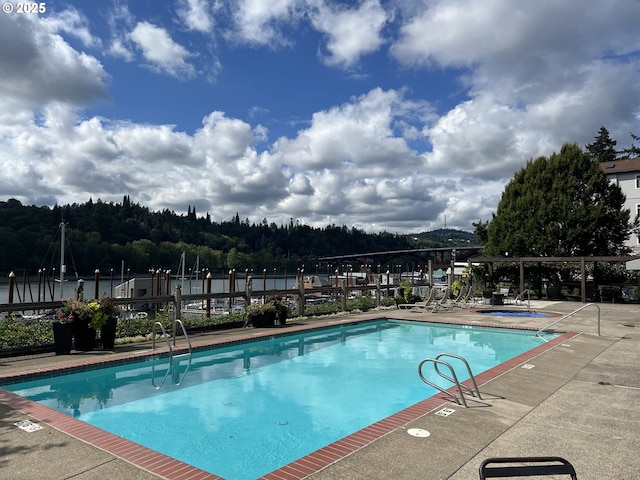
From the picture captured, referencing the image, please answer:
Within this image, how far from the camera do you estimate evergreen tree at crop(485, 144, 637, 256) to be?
3203 cm

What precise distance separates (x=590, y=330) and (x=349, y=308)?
9.38 meters

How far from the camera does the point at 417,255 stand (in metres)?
107

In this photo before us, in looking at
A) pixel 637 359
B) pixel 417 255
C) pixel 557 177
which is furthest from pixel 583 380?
pixel 417 255

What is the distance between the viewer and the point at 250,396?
7.98 meters

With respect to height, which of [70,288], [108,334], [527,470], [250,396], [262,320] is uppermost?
[527,470]

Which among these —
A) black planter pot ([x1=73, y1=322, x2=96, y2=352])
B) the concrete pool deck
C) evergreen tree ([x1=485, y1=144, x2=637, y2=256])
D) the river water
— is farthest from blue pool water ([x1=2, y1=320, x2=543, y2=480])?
evergreen tree ([x1=485, y1=144, x2=637, y2=256])

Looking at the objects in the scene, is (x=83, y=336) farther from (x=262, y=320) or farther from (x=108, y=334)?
(x=262, y=320)

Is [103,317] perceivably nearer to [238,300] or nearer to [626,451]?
[626,451]

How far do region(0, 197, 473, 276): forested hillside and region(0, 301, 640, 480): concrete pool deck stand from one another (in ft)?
199

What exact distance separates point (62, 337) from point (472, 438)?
27.1ft

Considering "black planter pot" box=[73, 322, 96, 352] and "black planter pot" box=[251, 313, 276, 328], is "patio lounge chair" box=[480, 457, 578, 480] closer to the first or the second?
"black planter pot" box=[73, 322, 96, 352]

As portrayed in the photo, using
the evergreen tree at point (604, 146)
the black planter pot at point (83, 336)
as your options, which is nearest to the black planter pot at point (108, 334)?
the black planter pot at point (83, 336)

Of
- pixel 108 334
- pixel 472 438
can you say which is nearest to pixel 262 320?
pixel 108 334

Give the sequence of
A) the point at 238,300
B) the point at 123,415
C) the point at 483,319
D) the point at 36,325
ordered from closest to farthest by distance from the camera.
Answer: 1. the point at 123,415
2. the point at 36,325
3. the point at 483,319
4. the point at 238,300
